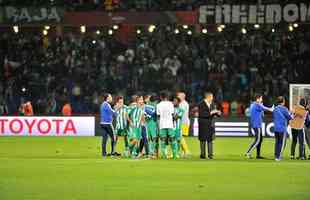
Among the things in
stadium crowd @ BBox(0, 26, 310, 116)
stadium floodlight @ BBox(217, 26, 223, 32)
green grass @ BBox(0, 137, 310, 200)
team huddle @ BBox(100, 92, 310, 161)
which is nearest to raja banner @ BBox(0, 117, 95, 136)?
stadium crowd @ BBox(0, 26, 310, 116)

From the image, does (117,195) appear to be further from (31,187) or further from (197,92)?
(197,92)

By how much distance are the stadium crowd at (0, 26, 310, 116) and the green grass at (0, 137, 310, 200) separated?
1378 cm

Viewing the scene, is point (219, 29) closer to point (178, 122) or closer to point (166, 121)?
point (178, 122)

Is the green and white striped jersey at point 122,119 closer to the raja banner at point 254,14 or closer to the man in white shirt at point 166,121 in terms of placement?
the man in white shirt at point 166,121

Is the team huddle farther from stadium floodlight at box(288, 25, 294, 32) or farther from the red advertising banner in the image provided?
stadium floodlight at box(288, 25, 294, 32)

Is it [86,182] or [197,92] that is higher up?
[197,92]

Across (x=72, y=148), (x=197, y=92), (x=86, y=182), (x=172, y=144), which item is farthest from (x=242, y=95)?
(x=86, y=182)

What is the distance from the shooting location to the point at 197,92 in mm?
45156

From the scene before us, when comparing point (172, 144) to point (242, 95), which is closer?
point (172, 144)

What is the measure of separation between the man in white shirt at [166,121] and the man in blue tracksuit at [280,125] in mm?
3181

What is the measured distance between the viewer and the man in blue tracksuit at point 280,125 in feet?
90.8

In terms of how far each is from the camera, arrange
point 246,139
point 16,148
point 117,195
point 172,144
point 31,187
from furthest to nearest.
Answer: point 246,139 < point 16,148 < point 172,144 < point 31,187 < point 117,195

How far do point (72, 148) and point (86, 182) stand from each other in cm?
1410

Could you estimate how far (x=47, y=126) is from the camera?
43562 millimetres
